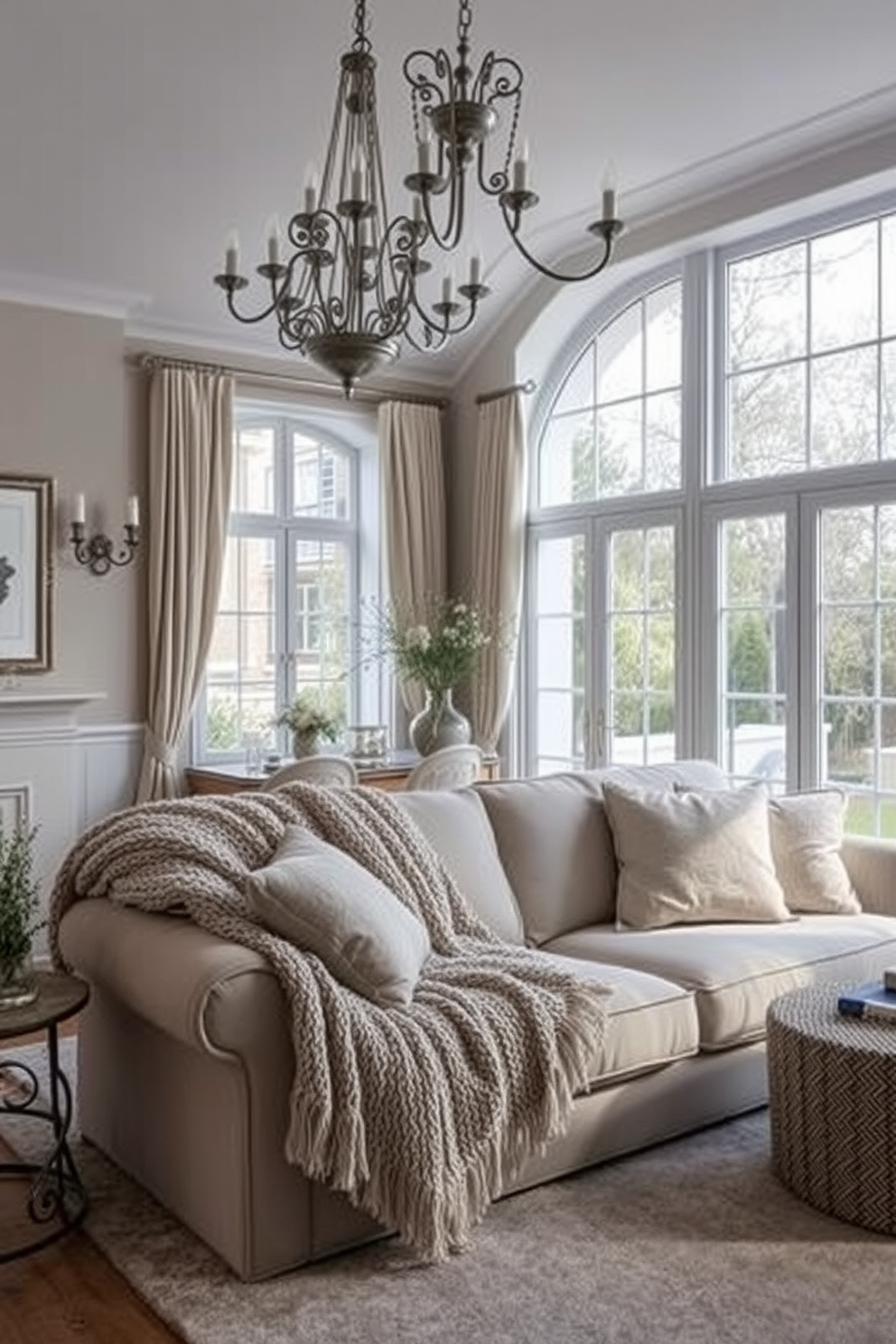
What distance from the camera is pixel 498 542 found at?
234 inches

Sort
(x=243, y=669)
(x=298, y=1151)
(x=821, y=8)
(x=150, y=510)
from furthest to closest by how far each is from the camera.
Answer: (x=243, y=669) → (x=150, y=510) → (x=821, y=8) → (x=298, y=1151)

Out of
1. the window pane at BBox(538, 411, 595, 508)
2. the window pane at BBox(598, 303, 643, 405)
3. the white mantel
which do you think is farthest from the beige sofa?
the window pane at BBox(598, 303, 643, 405)

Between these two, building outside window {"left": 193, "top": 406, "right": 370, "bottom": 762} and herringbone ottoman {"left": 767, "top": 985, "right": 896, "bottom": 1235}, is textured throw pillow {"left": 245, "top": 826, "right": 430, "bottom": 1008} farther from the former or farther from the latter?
building outside window {"left": 193, "top": 406, "right": 370, "bottom": 762}

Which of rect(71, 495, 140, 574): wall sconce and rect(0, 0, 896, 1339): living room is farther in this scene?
rect(71, 495, 140, 574): wall sconce

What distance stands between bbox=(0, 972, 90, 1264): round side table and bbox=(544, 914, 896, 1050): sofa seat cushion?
1380 mm

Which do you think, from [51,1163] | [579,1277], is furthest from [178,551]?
[579,1277]

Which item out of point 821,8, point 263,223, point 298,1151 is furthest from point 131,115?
point 298,1151

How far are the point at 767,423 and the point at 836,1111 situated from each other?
3134 millimetres

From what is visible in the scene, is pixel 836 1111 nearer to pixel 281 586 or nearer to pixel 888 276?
pixel 888 276

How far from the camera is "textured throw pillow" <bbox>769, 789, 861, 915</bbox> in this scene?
373 cm

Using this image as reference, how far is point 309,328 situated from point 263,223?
2.08 m

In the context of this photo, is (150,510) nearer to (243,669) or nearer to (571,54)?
(243,669)

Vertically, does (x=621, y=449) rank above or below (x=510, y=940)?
above

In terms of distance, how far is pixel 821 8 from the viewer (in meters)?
A: 3.52
